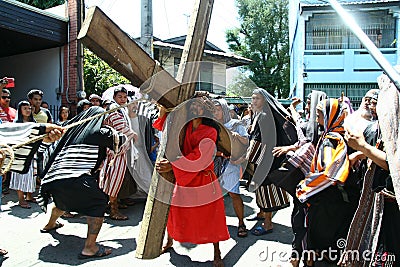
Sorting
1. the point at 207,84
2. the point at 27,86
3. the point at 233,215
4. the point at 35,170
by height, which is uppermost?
the point at 27,86

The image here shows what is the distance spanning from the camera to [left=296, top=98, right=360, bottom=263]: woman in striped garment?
2859mm

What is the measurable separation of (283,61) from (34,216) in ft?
85.1

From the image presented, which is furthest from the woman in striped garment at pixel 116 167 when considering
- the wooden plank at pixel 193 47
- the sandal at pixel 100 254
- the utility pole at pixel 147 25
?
the utility pole at pixel 147 25

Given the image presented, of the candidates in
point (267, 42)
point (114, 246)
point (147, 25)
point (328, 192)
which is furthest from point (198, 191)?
point (267, 42)

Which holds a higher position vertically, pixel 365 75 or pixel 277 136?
pixel 365 75

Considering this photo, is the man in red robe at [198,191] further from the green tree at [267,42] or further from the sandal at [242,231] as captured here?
the green tree at [267,42]

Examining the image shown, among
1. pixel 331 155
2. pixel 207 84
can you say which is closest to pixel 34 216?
pixel 207 84

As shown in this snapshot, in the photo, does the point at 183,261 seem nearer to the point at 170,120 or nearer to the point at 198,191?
the point at 198,191

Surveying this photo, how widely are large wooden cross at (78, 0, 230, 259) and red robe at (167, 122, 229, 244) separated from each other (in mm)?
194

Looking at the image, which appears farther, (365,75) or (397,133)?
(365,75)

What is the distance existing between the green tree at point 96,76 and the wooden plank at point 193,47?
7.80 m

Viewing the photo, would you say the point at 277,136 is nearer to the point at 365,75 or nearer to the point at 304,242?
the point at 304,242

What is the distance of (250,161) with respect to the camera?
14.6ft

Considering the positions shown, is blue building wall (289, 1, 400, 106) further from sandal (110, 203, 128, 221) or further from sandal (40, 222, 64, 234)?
sandal (40, 222, 64, 234)
